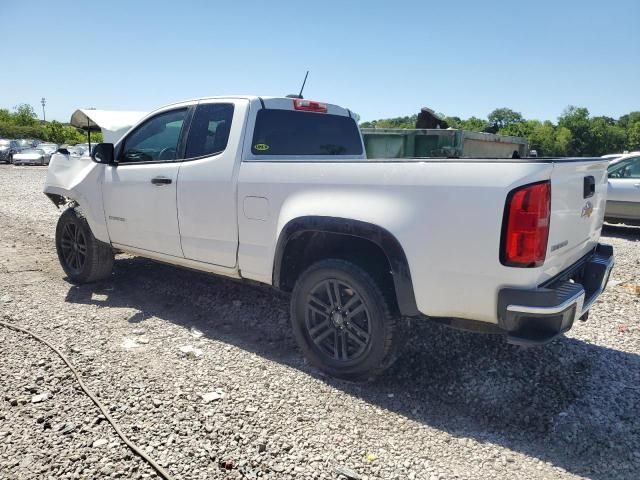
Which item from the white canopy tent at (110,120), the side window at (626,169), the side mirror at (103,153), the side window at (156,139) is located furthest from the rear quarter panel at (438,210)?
the side window at (626,169)

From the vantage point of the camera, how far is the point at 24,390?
124 inches

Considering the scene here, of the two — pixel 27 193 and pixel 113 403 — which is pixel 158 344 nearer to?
pixel 113 403

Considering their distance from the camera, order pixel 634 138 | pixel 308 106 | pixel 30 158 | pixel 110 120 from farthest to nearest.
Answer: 1. pixel 634 138
2. pixel 30 158
3. pixel 110 120
4. pixel 308 106

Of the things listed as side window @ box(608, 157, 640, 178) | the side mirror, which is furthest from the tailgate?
side window @ box(608, 157, 640, 178)

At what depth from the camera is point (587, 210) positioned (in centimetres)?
311

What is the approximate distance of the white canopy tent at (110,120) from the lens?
1027 cm

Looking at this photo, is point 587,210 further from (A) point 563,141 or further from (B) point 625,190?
(A) point 563,141

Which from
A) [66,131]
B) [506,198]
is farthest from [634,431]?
[66,131]

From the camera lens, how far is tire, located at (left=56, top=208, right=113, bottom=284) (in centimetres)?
526

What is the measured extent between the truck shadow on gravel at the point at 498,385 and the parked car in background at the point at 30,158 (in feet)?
108

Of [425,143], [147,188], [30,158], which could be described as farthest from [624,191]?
[30,158]

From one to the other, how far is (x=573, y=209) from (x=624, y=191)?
7.59m

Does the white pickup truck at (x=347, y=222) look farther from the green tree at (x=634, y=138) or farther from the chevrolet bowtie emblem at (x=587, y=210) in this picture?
the green tree at (x=634, y=138)

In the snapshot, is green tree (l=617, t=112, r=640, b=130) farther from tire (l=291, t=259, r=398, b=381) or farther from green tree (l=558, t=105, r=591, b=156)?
tire (l=291, t=259, r=398, b=381)
